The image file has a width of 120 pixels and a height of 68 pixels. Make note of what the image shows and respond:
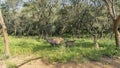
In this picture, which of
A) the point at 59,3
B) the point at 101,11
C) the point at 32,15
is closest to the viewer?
Result: the point at 101,11

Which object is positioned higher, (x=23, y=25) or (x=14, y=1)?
(x=14, y=1)

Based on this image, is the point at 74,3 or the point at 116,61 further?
the point at 74,3

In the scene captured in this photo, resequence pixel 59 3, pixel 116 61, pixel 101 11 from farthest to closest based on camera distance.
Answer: pixel 59 3, pixel 101 11, pixel 116 61

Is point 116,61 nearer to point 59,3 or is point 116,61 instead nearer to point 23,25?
point 59,3

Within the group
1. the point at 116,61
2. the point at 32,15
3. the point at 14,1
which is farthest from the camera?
the point at 14,1

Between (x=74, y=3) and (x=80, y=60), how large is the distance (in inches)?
964

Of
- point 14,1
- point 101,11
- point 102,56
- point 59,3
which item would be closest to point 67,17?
point 59,3

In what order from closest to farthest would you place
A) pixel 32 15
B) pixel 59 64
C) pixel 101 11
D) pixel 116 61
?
pixel 59 64 → pixel 116 61 → pixel 101 11 → pixel 32 15

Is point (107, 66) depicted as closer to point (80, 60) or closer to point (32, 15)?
point (80, 60)

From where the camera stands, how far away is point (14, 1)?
43188mm

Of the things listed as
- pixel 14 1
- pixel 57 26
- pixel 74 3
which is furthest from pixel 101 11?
pixel 14 1

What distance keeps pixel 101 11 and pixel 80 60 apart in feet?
76.2

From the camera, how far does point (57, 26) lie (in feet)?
137

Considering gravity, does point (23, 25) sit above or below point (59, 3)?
below
